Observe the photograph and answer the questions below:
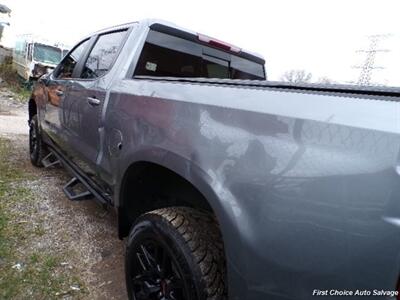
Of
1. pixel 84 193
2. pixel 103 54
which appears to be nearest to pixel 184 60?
pixel 103 54

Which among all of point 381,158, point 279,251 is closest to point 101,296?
point 279,251

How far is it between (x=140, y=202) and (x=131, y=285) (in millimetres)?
524

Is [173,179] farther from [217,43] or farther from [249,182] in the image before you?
[217,43]

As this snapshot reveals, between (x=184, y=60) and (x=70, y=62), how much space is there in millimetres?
1592

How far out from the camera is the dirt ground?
276 centimetres

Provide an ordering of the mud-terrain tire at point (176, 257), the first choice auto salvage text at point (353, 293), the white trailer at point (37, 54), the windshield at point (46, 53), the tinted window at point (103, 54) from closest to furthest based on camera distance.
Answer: the first choice auto salvage text at point (353, 293), the mud-terrain tire at point (176, 257), the tinted window at point (103, 54), the white trailer at point (37, 54), the windshield at point (46, 53)

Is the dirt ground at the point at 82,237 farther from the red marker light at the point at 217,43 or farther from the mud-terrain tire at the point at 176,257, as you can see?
the red marker light at the point at 217,43

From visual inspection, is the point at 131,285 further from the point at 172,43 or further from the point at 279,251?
the point at 172,43

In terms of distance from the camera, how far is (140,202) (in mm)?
2516

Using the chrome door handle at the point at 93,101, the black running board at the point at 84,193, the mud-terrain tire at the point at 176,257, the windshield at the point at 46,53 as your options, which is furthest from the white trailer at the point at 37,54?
the mud-terrain tire at the point at 176,257

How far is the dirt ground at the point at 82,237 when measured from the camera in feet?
9.05

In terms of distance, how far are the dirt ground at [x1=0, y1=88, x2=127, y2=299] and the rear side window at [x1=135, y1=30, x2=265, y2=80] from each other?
3.98 ft

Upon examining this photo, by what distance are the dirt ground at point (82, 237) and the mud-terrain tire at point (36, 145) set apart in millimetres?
187

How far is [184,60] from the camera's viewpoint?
125 inches
